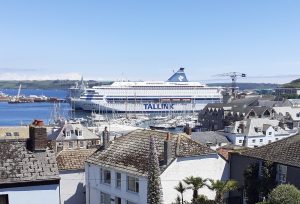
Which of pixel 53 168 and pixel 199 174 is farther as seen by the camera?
pixel 199 174

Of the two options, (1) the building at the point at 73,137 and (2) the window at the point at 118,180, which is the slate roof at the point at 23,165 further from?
(1) the building at the point at 73,137

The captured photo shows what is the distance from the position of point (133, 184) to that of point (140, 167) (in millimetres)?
1585

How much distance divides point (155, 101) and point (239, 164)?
166 metres

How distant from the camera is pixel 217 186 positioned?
25.0m

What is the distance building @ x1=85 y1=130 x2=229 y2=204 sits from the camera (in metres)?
29.3

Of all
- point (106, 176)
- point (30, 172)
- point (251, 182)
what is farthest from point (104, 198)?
point (30, 172)

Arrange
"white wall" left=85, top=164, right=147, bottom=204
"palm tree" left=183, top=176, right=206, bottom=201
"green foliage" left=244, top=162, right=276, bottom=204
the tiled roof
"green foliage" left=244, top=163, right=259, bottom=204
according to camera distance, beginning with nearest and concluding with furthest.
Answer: "palm tree" left=183, top=176, right=206, bottom=201, "green foliage" left=244, top=162, right=276, bottom=204, "white wall" left=85, top=164, right=147, bottom=204, "green foliage" left=244, top=163, right=259, bottom=204, the tiled roof

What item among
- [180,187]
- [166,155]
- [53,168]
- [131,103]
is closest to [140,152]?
[166,155]

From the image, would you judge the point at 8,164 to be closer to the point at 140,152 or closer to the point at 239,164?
the point at 140,152

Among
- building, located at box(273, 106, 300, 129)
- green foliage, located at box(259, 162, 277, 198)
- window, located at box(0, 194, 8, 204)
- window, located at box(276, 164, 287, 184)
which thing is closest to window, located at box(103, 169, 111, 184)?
green foliage, located at box(259, 162, 277, 198)

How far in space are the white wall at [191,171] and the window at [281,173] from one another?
464 centimetres

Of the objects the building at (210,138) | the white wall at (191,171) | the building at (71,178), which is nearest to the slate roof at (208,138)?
the building at (210,138)

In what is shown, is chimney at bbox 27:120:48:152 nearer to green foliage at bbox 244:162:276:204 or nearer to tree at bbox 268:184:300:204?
tree at bbox 268:184:300:204

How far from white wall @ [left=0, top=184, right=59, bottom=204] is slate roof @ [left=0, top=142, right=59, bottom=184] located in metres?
0.34
